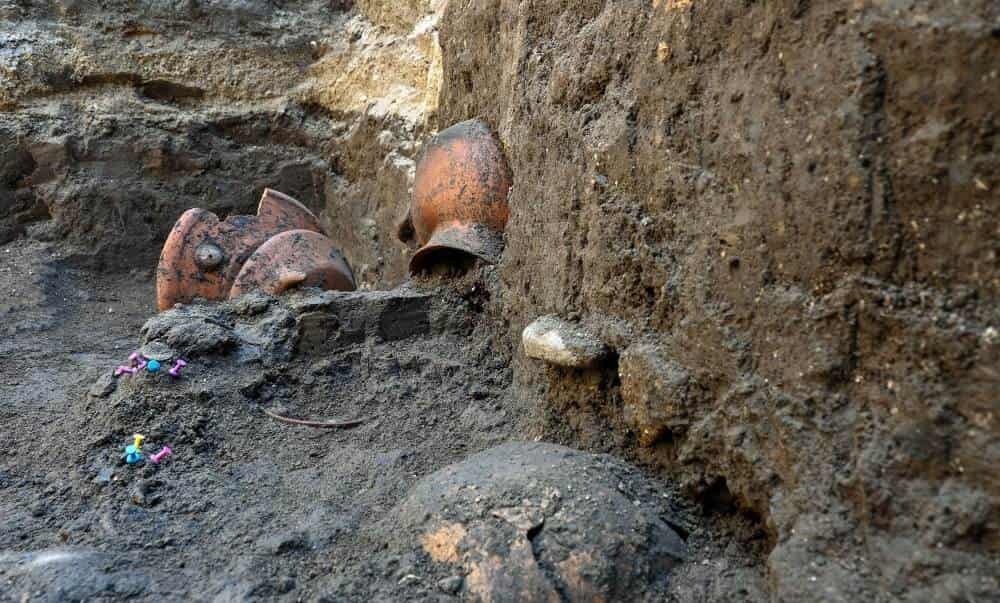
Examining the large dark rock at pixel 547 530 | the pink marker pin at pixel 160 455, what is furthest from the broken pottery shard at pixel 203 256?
the large dark rock at pixel 547 530

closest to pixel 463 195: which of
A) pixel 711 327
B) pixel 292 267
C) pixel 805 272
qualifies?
pixel 292 267

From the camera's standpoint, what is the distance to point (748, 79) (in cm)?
141

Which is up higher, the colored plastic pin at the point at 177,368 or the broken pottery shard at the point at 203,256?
the broken pottery shard at the point at 203,256

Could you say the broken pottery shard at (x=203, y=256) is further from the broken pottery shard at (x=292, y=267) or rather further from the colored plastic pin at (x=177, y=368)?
the colored plastic pin at (x=177, y=368)

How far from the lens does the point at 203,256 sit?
312cm

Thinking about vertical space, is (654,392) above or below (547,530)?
above

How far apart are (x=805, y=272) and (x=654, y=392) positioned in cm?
46

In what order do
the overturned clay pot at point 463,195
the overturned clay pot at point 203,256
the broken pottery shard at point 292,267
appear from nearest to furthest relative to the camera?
1. the overturned clay pot at point 463,195
2. the broken pottery shard at point 292,267
3. the overturned clay pot at point 203,256

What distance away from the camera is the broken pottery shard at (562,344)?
1.88 meters

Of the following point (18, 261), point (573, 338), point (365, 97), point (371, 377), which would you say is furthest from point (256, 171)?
point (573, 338)

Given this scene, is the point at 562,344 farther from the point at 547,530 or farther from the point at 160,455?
the point at 160,455

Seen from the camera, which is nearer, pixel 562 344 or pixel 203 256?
pixel 562 344

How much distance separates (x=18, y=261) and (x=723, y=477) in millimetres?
4075

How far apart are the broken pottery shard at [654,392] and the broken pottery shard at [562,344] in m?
0.10
